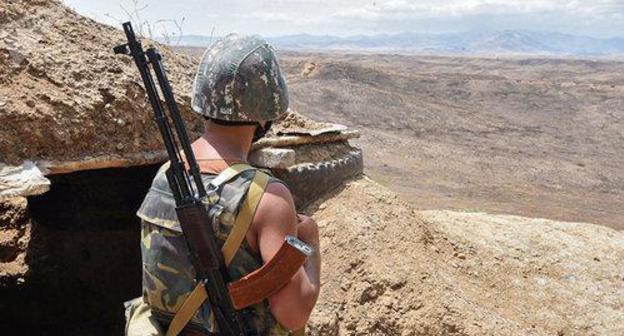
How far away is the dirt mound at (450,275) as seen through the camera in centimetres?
430

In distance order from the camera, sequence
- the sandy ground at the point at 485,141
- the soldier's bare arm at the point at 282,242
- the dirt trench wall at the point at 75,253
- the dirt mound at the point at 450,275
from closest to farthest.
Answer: the soldier's bare arm at the point at 282,242 < the dirt mound at the point at 450,275 < the dirt trench wall at the point at 75,253 < the sandy ground at the point at 485,141

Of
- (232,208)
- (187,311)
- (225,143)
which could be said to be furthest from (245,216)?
(187,311)

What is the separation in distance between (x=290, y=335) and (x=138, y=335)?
1.80 ft

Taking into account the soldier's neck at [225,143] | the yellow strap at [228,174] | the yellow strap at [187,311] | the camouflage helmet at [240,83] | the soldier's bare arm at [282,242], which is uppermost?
the camouflage helmet at [240,83]

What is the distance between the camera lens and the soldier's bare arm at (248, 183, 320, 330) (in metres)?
2.06

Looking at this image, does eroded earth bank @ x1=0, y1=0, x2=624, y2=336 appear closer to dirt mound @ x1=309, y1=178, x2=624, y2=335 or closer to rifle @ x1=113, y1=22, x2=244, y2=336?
dirt mound @ x1=309, y1=178, x2=624, y2=335

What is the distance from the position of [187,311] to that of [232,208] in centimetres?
43

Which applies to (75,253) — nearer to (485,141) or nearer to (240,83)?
(240,83)

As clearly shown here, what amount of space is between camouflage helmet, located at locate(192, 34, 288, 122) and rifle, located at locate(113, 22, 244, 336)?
0.43 feet

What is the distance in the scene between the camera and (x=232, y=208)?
6.87 feet

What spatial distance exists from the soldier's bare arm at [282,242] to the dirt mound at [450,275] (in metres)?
1.99

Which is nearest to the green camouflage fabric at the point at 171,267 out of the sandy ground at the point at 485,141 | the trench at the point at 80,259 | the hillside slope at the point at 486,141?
the trench at the point at 80,259

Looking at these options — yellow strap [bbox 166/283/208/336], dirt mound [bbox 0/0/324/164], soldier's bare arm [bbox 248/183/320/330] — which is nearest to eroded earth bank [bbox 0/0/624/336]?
dirt mound [bbox 0/0/324/164]

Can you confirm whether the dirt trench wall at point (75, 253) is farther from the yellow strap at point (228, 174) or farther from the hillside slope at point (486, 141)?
the hillside slope at point (486, 141)
